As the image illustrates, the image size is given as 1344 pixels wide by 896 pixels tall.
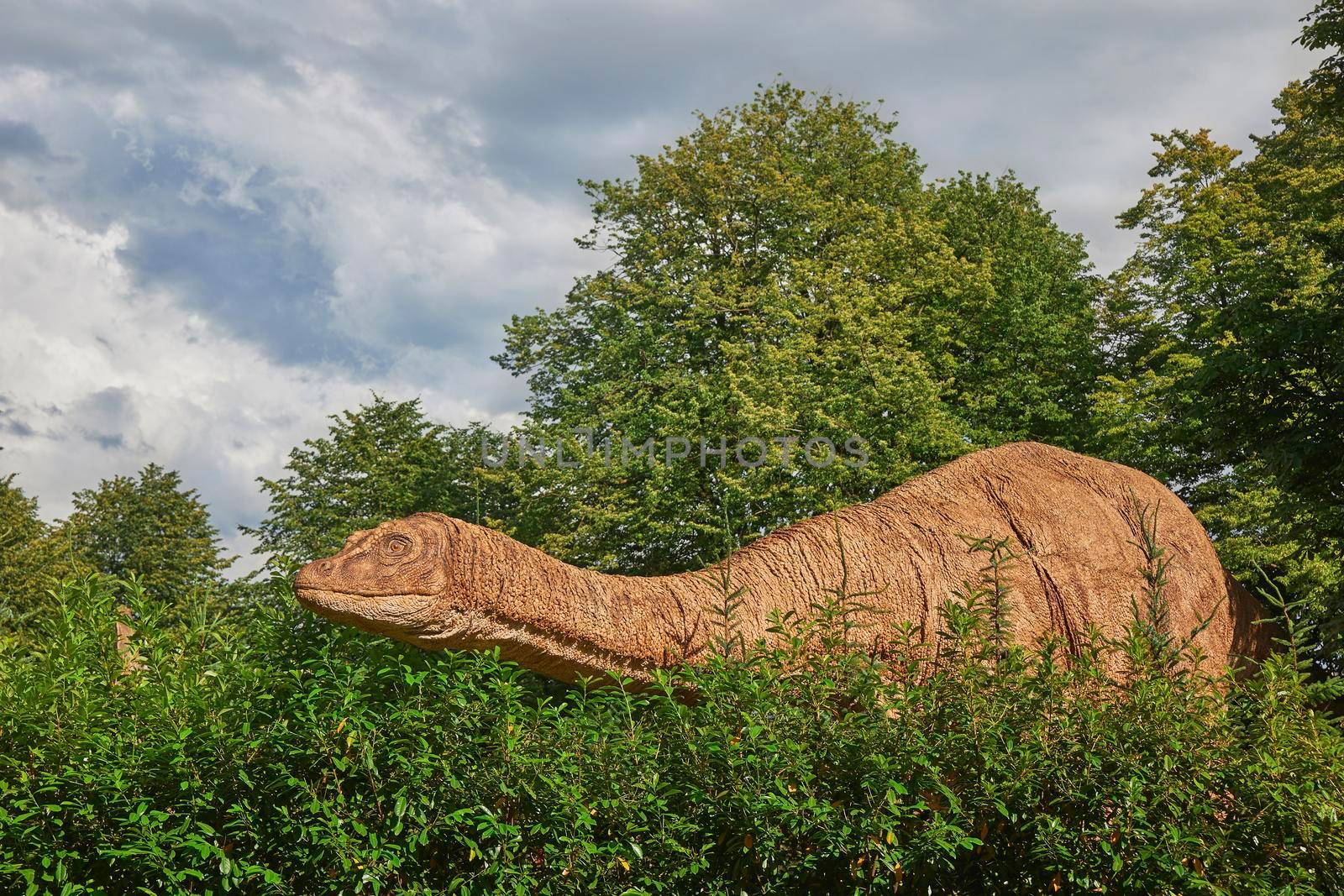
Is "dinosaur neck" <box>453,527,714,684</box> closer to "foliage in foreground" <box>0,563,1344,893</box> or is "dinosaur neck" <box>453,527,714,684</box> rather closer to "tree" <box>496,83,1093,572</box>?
"foliage in foreground" <box>0,563,1344,893</box>

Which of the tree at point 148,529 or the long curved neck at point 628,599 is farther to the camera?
the tree at point 148,529

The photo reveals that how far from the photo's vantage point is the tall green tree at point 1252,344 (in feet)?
45.9

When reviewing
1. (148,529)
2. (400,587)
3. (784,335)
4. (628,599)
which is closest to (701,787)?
(628,599)

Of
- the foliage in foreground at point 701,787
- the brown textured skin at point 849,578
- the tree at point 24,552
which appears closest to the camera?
the foliage in foreground at point 701,787

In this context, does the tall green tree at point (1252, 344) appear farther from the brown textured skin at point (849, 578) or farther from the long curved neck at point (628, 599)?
the long curved neck at point (628, 599)

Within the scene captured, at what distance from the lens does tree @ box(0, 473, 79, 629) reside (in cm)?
2553

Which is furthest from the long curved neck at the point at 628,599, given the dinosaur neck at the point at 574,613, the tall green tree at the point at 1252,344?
the tall green tree at the point at 1252,344

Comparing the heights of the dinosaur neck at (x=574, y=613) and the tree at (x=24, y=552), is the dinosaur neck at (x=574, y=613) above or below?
below

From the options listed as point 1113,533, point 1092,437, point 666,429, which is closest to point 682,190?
point 666,429

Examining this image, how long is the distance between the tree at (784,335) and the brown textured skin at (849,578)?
37.3ft

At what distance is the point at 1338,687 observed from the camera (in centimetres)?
624

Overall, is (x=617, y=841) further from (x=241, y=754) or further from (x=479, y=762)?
(x=241, y=754)

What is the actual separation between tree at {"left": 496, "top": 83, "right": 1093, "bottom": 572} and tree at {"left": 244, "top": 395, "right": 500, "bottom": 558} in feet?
9.75

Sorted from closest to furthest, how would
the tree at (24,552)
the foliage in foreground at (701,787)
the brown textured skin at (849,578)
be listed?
1. the foliage in foreground at (701,787)
2. the brown textured skin at (849,578)
3. the tree at (24,552)
